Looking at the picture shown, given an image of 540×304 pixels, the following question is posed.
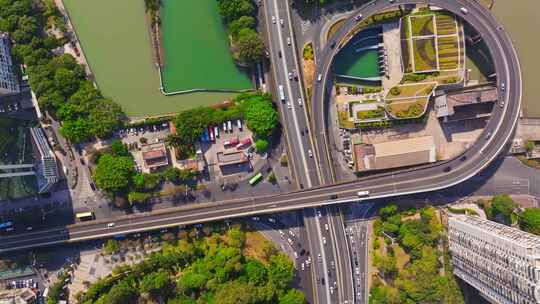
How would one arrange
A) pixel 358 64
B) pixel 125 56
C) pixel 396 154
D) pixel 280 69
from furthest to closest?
pixel 358 64 < pixel 125 56 < pixel 280 69 < pixel 396 154

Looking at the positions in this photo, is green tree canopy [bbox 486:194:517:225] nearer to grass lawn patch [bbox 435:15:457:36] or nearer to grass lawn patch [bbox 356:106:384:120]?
Answer: grass lawn patch [bbox 356:106:384:120]

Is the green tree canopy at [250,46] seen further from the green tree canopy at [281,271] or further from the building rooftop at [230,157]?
the green tree canopy at [281,271]

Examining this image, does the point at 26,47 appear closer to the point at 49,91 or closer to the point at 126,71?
the point at 49,91

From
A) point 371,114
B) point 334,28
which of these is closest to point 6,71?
point 334,28

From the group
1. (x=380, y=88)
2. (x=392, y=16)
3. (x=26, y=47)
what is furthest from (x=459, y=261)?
(x=26, y=47)

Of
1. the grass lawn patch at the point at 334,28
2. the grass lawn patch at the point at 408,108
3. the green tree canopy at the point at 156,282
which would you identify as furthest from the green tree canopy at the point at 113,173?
the grass lawn patch at the point at 408,108

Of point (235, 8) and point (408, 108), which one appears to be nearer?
point (235, 8)

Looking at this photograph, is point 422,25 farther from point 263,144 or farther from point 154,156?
point 154,156
